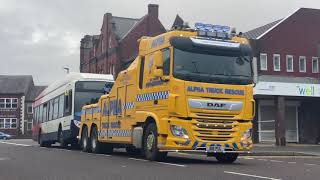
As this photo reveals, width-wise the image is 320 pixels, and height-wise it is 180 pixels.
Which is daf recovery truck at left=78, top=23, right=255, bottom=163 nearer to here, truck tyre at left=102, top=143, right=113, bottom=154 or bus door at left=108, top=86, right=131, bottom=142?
bus door at left=108, top=86, right=131, bottom=142

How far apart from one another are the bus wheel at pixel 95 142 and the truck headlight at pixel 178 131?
697 centimetres

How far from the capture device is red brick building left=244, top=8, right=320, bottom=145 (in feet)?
121

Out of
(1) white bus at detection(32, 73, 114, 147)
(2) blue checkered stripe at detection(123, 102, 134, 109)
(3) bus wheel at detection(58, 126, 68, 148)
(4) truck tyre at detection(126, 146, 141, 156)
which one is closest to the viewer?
(2) blue checkered stripe at detection(123, 102, 134, 109)

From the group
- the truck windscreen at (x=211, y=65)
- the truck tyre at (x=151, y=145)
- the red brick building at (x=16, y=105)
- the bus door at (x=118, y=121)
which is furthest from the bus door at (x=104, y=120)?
the red brick building at (x=16, y=105)

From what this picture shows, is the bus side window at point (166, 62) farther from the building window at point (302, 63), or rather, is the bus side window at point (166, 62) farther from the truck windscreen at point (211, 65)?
the building window at point (302, 63)

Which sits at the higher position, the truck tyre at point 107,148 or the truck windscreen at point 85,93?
the truck windscreen at point 85,93

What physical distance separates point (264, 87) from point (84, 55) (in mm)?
47216

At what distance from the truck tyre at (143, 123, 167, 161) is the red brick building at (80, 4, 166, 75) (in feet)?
143

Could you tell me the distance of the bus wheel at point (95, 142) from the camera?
21.4m

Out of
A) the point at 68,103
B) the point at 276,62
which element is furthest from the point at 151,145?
the point at 276,62

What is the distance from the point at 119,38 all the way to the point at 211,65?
160ft

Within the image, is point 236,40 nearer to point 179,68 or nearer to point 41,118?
point 179,68

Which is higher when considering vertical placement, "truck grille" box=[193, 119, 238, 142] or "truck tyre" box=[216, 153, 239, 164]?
"truck grille" box=[193, 119, 238, 142]

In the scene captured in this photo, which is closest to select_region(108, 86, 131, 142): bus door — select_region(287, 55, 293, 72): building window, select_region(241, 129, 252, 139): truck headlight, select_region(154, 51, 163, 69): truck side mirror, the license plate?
select_region(154, 51, 163, 69): truck side mirror
